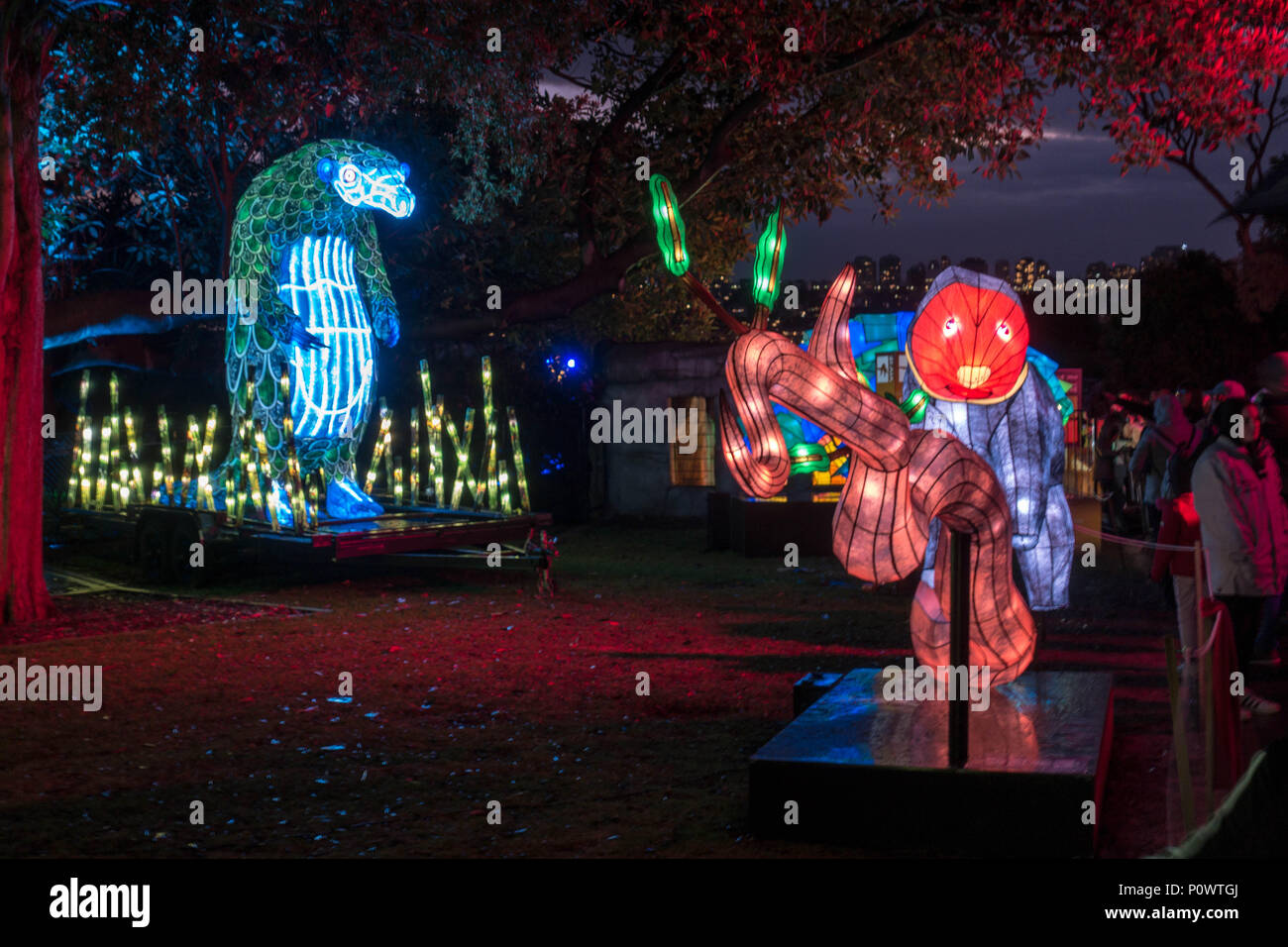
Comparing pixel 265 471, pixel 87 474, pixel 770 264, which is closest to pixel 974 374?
pixel 770 264

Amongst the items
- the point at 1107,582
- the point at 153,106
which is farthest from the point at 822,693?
the point at 153,106

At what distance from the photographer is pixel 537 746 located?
21.7 ft

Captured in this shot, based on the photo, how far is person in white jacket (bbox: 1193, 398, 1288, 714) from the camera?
7.02 m

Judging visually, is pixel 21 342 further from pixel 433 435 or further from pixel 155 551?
pixel 433 435

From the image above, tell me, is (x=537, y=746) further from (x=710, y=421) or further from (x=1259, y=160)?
(x=1259, y=160)

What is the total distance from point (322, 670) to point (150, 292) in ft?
26.2

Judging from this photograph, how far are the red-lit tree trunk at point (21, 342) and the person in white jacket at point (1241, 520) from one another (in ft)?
31.7

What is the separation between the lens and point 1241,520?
702cm

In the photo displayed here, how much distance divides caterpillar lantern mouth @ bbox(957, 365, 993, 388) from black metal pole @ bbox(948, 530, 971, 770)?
3.09 feet

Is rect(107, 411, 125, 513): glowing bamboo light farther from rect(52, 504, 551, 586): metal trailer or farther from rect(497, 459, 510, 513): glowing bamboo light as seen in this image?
rect(497, 459, 510, 513): glowing bamboo light

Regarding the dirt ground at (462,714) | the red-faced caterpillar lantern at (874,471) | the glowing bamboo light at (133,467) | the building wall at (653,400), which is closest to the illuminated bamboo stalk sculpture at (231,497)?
the dirt ground at (462,714)

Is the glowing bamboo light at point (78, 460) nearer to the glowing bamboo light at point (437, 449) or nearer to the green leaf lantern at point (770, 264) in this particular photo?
the glowing bamboo light at point (437, 449)

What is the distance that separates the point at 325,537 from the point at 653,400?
10933 mm

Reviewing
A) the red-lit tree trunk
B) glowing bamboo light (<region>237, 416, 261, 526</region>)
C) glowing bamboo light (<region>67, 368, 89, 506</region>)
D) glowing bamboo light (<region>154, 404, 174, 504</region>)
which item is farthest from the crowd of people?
glowing bamboo light (<region>67, 368, 89, 506</region>)
